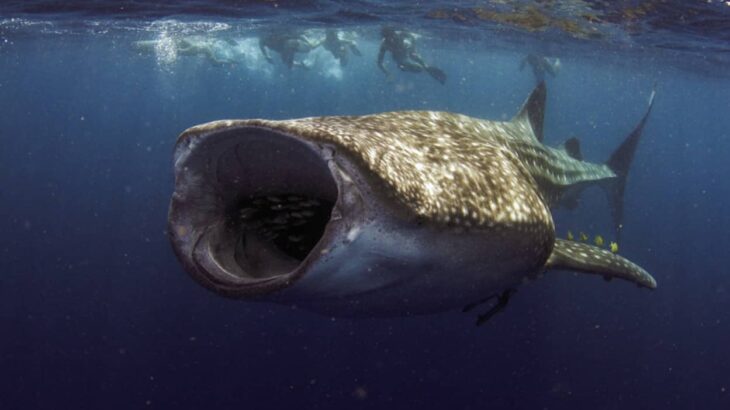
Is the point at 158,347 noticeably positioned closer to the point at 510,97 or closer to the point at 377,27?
the point at 377,27

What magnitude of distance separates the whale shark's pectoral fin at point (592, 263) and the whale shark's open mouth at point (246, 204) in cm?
227

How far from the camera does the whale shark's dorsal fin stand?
26.4 ft

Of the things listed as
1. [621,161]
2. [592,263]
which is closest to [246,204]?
[592,263]

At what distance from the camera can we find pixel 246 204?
10.9 feet

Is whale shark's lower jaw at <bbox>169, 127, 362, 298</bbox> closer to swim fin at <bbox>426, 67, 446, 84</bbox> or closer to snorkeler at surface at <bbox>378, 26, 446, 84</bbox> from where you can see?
snorkeler at surface at <bbox>378, 26, 446, 84</bbox>

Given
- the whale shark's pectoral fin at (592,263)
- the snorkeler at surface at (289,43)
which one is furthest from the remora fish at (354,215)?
the snorkeler at surface at (289,43)

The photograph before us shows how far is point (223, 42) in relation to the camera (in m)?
32.0

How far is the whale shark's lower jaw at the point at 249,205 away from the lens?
2385mm

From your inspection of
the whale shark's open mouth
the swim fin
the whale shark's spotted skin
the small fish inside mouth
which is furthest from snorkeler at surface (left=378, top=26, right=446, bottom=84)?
the whale shark's open mouth

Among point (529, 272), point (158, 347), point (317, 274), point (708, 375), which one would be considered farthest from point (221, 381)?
point (708, 375)

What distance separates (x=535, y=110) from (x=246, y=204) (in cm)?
621

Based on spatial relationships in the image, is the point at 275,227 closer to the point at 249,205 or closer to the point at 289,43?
the point at 249,205

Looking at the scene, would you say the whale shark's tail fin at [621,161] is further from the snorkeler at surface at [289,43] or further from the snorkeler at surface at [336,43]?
the snorkeler at surface at [289,43]

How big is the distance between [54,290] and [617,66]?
103 ft
